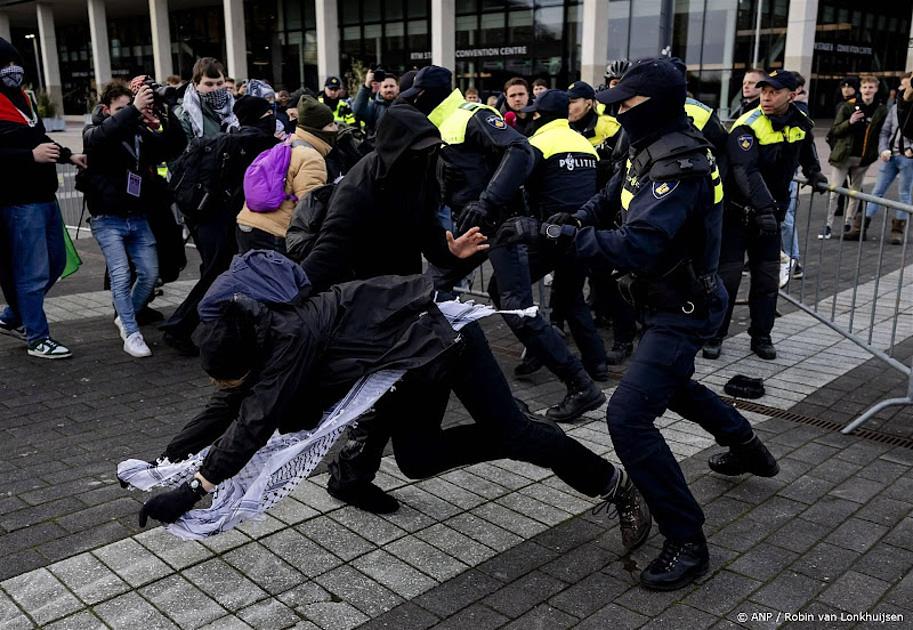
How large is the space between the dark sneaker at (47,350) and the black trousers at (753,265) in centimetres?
479

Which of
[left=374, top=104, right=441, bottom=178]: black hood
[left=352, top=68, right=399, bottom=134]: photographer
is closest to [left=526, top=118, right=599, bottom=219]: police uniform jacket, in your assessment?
[left=374, top=104, right=441, bottom=178]: black hood

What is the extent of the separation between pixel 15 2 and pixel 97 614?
49.2 meters

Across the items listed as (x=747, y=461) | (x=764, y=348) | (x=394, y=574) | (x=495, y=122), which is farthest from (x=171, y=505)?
(x=764, y=348)

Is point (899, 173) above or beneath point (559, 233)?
beneath

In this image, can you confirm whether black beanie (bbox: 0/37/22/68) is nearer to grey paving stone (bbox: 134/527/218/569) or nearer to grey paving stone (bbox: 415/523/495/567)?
grey paving stone (bbox: 134/527/218/569)

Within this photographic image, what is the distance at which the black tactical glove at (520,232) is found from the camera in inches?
127

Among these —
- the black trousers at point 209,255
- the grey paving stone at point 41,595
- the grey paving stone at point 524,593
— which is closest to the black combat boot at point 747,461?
the grey paving stone at point 524,593

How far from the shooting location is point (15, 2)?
43875 millimetres

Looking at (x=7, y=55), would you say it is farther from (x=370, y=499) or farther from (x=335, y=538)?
(x=335, y=538)

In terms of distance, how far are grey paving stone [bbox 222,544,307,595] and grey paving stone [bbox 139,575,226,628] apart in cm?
21

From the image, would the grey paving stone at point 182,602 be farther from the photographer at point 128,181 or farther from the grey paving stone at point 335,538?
the photographer at point 128,181

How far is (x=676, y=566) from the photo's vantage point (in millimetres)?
3205

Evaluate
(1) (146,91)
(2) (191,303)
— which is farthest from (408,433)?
(1) (146,91)

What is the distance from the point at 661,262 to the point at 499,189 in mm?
2098
